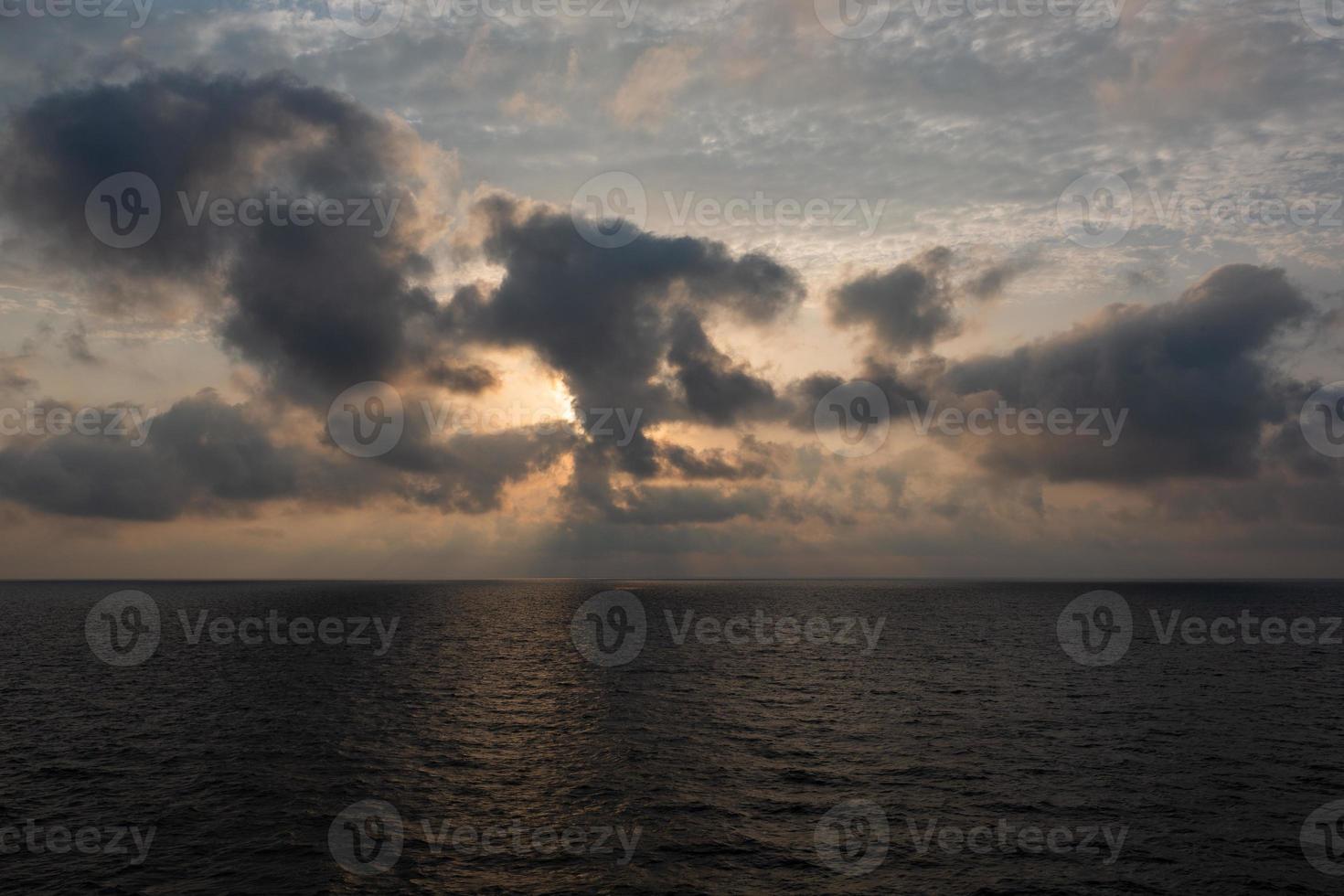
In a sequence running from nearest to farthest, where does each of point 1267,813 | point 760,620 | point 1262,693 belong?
point 1267,813 < point 1262,693 < point 760,620

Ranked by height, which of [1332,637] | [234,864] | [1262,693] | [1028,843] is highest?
[1332,637]

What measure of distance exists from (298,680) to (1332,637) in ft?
565

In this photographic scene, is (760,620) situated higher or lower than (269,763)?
higher

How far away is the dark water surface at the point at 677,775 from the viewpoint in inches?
1293

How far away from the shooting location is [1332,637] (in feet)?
442

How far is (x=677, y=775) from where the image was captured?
47.0 metres

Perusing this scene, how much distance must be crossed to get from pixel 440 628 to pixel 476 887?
12706 cm

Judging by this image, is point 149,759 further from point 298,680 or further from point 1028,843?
point 1028,843

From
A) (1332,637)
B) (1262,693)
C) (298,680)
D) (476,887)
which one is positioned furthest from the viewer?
(1332,637)

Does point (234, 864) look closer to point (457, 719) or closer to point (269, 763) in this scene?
point (269, 763)

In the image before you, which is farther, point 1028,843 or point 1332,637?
point 1332,637

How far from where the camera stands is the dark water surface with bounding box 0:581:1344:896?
3284 cm

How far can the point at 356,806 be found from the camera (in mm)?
40500

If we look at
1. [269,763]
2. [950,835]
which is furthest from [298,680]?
[950,835]
